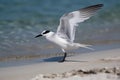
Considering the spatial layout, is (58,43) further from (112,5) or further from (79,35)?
(112,5)

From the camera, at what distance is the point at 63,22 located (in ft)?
27.0

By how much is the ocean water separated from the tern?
19.6 inches

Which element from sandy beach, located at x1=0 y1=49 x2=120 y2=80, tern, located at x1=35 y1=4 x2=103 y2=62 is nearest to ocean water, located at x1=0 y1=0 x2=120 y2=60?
tern, located at x1=35 y1=4 x2=103 y2=62

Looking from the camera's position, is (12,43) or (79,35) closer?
(12,43)

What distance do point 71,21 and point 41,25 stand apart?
236cm

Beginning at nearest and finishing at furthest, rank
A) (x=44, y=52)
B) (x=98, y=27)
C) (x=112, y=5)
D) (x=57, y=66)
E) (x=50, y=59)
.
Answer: (x=57, y=66)
(x=50, y=59)
(x=44, y=52)
(x=98, y=27)
(x=112, y=5)

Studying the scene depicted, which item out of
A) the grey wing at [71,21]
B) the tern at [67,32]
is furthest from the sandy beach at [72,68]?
the grey wing at [71,21]

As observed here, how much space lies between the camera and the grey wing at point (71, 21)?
8.23 metres

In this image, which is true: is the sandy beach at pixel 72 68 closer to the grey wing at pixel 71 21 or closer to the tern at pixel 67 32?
the tern at pixel 67 32

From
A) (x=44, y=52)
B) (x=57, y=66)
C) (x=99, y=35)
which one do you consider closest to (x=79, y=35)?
(x=99, y=35)

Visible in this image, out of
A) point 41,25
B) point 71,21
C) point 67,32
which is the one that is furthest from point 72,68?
point 41,25

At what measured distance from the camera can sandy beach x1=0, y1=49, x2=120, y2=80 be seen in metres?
5.95

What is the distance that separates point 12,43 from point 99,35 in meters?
1.81

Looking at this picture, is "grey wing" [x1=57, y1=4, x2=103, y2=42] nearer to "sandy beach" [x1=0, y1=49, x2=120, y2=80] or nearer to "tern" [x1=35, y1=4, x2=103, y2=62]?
"tern" [x1=35, y1=4, x2=103, y2=62]
